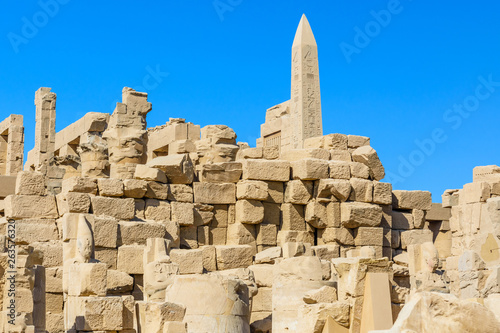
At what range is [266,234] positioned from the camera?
16.1 metres

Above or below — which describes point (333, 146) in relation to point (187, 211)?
above

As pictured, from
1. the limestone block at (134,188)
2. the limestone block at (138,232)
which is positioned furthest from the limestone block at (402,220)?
the limestone block at (134,188)

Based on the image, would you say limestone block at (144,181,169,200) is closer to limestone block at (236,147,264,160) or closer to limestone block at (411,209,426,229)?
limestone block at (236,147,264,160)

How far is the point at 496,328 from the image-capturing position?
16.4 ft

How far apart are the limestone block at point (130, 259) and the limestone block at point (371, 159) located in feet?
16.3

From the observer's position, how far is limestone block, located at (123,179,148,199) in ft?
48.8

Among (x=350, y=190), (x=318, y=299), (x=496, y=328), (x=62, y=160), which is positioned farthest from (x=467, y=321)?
(x=62, y=160)

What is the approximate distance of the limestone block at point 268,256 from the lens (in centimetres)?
1482

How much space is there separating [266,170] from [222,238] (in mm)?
1467

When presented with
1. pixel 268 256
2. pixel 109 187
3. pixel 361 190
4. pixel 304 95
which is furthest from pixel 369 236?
pixel 304 95

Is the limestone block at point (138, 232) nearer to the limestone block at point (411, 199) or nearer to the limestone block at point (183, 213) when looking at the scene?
the limestone block at point (183, 213)

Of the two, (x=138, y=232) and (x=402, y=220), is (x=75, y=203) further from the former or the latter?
(x=402, y=220)

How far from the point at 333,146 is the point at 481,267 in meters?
4.38

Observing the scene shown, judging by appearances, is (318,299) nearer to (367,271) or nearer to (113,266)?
(367,271)
